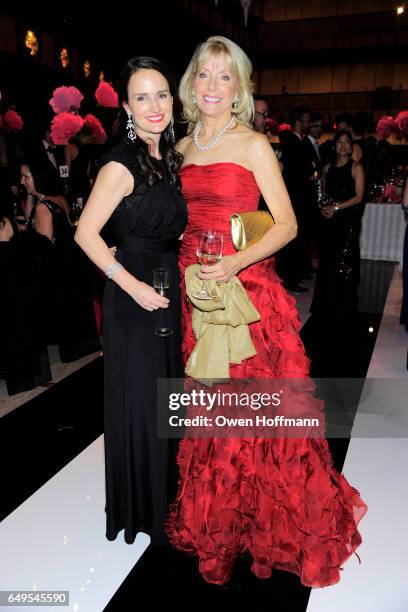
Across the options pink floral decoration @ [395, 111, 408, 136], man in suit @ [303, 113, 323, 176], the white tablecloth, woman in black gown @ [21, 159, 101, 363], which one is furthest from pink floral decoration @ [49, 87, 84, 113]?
pink floral decoration @ [395, 111, 408, 136]

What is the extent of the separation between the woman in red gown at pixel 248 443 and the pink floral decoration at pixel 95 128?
3585 mm

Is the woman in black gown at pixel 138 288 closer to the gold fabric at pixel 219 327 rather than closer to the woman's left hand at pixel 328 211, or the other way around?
the gold fabric at pixel 219 327

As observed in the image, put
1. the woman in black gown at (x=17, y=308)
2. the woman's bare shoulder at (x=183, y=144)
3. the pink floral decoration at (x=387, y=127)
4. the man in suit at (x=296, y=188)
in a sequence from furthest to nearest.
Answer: the pink floral decoration at (x=387, y=127), the man in suit at (x=296, y=188), the woman in black gown at (x=17, y=308), the woman's bare shoulder at (x=183, y=144)

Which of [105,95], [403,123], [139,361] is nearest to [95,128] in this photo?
[105,95]

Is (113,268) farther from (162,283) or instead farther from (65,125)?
(65,125)

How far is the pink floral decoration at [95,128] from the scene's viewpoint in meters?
5.26

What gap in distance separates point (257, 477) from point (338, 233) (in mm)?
3828

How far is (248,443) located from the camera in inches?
75.0

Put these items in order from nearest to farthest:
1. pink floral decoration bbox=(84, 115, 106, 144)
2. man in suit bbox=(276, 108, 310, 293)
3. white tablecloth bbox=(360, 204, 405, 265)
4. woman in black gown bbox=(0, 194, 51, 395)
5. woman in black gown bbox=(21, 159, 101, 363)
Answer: woman in black gown bbox=(0, 194, 51, 395)
woman in black gown bbox=(21, 159, 101, 363)
pink floral decoration bbox=(84, 115, 106, 144)
man in suit bbox=(276, 108, 310, 293)
white tablecloth bbox=(360, 204, 405, 265)

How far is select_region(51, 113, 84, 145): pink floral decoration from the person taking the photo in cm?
478

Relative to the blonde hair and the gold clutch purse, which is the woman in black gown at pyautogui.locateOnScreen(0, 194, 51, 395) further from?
the gold clutch purse

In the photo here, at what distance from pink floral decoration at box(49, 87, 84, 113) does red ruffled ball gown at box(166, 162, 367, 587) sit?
362cm

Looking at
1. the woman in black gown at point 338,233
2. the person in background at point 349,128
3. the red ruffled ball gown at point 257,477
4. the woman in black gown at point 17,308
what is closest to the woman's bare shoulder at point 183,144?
the red ruffled ball gown at point 257,477

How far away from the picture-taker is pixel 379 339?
4.67m
